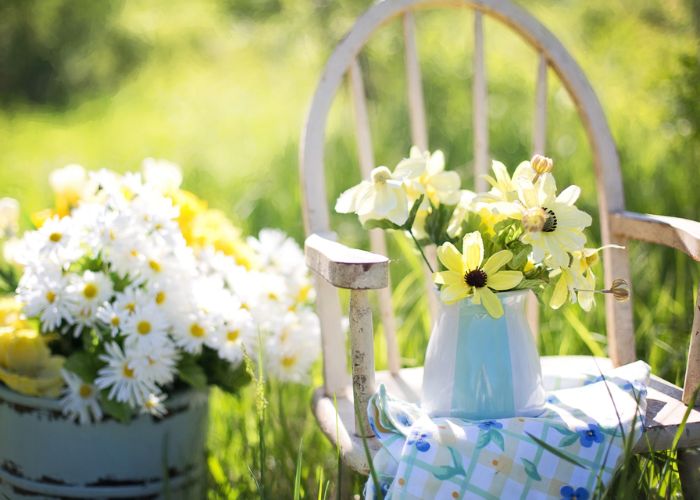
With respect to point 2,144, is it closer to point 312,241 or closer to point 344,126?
point 344,126

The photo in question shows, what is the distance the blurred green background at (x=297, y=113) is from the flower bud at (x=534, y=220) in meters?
0.41

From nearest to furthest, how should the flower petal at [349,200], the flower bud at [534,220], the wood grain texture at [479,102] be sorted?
the flower bud at [534,220]
the flower petal at [349,200]
the wood grain texture at [479,102]

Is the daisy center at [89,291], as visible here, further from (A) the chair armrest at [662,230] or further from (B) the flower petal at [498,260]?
(A) the chair armrest at [662,230]

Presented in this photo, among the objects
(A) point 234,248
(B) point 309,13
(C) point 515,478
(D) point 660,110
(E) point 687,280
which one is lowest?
(C) point 515,478

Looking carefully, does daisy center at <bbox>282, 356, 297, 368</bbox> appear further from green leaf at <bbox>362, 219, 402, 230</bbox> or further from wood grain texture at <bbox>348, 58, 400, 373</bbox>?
green leaf at <bbox>362, 219, 402, 230</bbox>

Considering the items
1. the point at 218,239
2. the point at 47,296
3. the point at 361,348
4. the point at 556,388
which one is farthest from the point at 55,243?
the point at 556,388

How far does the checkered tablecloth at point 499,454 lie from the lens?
34.6 inches

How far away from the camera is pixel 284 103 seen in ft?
14.3

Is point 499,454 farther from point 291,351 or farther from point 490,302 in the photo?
point 291,351

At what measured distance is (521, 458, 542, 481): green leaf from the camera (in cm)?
89

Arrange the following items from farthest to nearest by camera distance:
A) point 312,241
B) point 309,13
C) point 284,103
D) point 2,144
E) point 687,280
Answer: point 284,103, point 2,144, point 309,13, point 687,280, point 312,241

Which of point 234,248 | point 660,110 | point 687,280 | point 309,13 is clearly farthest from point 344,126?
point 234,248

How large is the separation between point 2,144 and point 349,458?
3341 mm

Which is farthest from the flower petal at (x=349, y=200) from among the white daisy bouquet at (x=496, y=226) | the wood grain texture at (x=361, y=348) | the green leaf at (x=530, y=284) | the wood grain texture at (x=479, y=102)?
the wood grain texture at (x=479, y=102)
